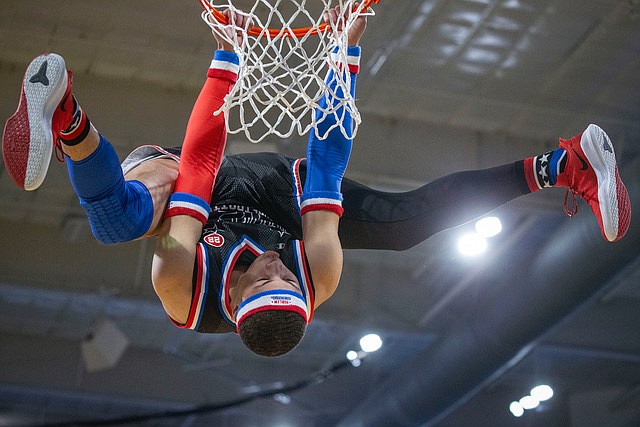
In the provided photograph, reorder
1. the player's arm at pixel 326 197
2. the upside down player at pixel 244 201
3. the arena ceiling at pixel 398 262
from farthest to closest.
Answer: the arena ceiling at pixel 398 262 → the player's arm at pixel 326 197 → the upside down player at pixel 244 201

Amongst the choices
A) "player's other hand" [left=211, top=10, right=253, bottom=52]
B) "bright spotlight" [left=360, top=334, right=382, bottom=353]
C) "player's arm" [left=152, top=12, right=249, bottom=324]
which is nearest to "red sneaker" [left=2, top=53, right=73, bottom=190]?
"player's arm" [left=152, top=12, right=249, bottom=324]

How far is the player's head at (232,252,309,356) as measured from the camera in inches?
116

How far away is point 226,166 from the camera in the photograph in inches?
140

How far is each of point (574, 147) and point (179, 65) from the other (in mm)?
3511

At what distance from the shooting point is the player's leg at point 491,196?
3359 mm

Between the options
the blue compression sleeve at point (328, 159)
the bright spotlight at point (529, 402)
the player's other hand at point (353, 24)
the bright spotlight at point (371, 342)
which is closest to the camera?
the blue compression sleeve at point (328, 159)

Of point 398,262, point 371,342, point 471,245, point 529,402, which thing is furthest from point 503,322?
point 529,402

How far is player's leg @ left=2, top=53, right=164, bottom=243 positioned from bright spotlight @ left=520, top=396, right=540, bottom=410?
6.68 m

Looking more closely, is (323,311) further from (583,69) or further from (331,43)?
(331,43)

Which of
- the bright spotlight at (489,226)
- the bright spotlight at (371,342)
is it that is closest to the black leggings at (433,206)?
the bright spotlight at (489,226)

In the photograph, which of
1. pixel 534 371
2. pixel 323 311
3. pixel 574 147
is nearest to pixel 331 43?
pixel 574 147

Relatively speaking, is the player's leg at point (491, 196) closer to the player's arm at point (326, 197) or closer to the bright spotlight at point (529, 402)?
the player's arm at point (326, 197)

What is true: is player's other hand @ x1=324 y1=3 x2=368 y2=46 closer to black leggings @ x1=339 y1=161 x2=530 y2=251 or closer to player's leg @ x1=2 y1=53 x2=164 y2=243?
black leggings @ x1=339 y1=161 x2=530 y2=251

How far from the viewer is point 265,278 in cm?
304
